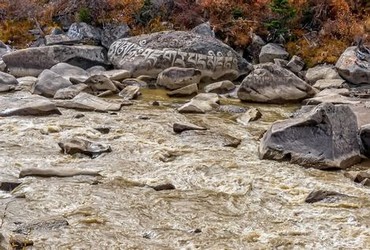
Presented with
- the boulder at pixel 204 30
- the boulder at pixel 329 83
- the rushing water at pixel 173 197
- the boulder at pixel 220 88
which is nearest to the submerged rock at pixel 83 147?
the rushing water at pixel 173 197

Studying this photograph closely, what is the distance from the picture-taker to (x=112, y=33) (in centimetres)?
2205

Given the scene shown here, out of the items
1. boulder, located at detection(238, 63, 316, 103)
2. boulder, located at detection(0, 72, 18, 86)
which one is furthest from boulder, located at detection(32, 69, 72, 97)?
boulder, located at detection(238, 63, 316, 103)

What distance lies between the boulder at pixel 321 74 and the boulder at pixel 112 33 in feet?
26.3

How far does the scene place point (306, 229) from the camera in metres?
6.05

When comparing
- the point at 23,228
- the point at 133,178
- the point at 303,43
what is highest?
the point at 23,228

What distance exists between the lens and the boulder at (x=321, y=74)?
54.1 ft

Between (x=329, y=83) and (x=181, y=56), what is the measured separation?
4.56 m

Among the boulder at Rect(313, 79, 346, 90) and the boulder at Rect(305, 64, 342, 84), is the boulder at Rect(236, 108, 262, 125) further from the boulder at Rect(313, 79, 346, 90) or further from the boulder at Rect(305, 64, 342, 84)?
the boulder at Rect(305, 64, 342, 84)

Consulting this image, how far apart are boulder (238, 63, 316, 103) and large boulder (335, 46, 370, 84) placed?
268 centimetres

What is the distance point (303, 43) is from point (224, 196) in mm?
13691

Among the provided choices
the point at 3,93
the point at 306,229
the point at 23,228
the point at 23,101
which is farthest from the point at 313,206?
the point at 3,93

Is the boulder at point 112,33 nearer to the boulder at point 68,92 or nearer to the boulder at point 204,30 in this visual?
the boulder at point 204,30

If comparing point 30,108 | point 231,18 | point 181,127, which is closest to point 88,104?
point 30,108

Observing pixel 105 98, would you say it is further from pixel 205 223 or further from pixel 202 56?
pixel 205 223
